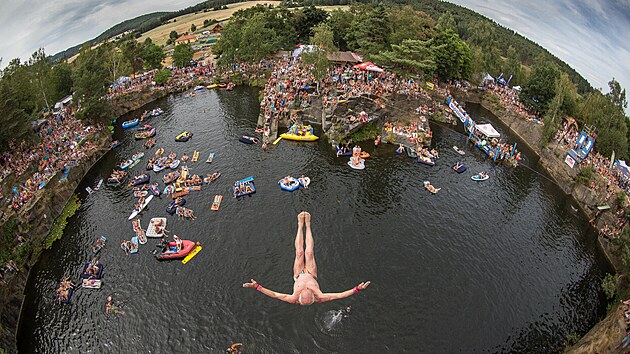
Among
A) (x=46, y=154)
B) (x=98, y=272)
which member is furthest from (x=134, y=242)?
(x=46, y=154)

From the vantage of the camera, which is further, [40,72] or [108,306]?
[40,72]

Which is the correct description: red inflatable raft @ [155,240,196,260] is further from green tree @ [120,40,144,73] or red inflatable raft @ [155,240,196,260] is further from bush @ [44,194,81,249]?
green tree @ [120,40,144,73]

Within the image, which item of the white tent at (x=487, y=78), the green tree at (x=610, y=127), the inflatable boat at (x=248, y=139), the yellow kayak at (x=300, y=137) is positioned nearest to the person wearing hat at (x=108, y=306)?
the inflatable boat at (x=248, y=139)

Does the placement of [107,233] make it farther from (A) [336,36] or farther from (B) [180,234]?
(A) [336,36]

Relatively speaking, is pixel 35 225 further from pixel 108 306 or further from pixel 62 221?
pixel 108 306

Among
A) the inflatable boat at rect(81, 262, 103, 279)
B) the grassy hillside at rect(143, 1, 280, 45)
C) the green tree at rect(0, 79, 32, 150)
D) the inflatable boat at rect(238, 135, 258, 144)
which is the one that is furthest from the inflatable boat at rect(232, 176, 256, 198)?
the grassy hillside at rect(143, 1, 280, 45)

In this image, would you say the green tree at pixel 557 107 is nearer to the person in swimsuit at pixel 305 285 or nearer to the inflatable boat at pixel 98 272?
the person in swimsuit at pixel 305 285

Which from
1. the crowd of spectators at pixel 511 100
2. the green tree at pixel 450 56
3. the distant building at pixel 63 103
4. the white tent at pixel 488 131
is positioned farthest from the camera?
the green tree at pixel 450 56
